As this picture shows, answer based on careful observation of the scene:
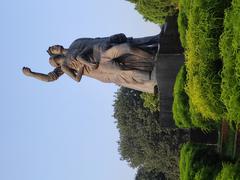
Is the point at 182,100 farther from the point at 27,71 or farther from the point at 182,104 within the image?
the point at 27,71

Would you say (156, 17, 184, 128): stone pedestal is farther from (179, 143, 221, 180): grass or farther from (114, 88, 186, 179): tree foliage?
(114, 88, 186, 179): tree foliage

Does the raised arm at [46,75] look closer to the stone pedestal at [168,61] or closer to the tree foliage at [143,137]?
the stone pedestal at [168,61]

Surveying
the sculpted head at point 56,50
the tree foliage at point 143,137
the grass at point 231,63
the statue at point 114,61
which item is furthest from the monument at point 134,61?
the tree foliage at point 143,137

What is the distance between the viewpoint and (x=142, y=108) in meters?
34.6

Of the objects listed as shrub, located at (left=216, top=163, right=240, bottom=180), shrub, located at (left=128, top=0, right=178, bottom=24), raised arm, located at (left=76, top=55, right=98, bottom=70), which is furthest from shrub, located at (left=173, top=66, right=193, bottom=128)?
shrub, located at (left=128, top=0, right=178, bottom=24)

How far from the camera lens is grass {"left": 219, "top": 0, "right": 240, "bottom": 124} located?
25.8 feet

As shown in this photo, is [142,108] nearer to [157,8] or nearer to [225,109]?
[157,8]

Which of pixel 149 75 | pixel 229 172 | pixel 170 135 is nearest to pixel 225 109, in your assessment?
pixel 229 172

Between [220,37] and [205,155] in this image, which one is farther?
[205,155]

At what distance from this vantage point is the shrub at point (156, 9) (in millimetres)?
33053

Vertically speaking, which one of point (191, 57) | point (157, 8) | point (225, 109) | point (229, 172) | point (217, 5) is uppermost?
point (157, 8)

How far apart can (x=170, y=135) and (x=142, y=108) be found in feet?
10.4

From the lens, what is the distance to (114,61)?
13.4 meters

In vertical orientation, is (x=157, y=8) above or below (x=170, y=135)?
above
